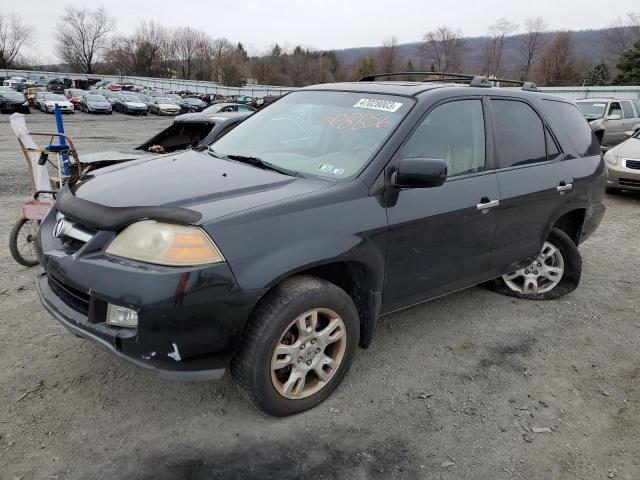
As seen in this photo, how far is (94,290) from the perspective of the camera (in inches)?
93.6

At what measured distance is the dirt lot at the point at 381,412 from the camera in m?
2.50

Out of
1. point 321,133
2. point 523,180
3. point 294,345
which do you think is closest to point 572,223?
point 523,180

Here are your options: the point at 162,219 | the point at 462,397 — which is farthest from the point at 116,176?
the point at 462,397

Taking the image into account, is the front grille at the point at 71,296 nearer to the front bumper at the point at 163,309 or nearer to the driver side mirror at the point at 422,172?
the front bumper at the point at 163,309

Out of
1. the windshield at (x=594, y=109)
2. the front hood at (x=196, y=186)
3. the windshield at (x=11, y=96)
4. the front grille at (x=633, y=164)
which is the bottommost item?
the front grille at (x=633, y=164)

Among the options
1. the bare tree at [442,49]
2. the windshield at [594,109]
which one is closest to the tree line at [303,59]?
the bare tree at [442,49]

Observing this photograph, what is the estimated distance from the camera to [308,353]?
9.15ft

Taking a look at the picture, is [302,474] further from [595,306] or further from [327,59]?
[327,59]

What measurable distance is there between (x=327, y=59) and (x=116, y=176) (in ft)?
297

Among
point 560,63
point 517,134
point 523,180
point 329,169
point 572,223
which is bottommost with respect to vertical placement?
point 572,223

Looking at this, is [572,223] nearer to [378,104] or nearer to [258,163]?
[378,104]

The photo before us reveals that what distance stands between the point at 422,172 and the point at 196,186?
4.08 ft

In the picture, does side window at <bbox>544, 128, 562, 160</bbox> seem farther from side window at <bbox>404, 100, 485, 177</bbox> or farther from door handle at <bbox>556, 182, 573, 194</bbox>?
side window at <bbox>404, 100, 485, 177</bbox>

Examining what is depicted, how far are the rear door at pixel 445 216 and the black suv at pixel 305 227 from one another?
0.01 metres
